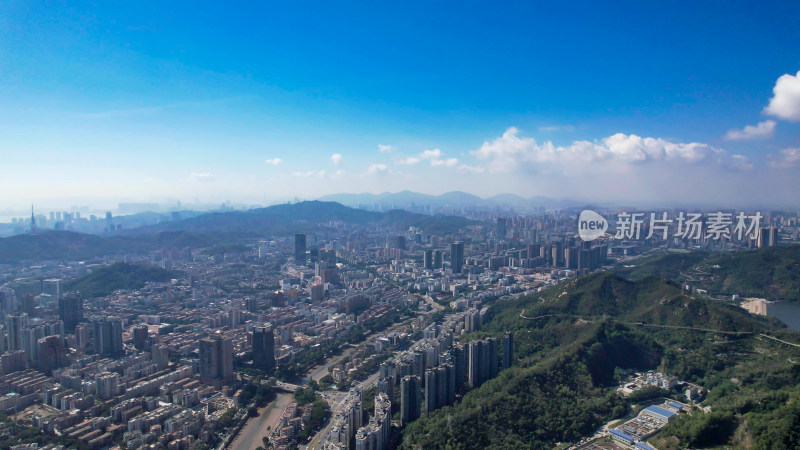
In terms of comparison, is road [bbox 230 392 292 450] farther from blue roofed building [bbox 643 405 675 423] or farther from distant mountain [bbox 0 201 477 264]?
distant mountain [bbox 0 201 477 264]

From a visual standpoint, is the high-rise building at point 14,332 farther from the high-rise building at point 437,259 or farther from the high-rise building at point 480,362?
the high-rise building at point 437,259

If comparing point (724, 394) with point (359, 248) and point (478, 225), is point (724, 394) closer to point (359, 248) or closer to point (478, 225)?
point (359, 248)

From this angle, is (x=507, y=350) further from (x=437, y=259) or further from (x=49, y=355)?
(x=437, y=259)

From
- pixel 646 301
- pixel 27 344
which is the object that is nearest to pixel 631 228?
pixel 646 301

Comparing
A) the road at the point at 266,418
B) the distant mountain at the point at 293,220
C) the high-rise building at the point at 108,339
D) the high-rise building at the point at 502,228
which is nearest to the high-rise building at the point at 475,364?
the road at the point at 266,418

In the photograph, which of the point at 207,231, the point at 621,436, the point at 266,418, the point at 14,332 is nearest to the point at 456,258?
the point at 266,418

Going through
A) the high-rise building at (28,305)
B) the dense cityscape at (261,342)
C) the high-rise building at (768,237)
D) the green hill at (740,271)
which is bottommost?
the dense cityscape at (261,342)
